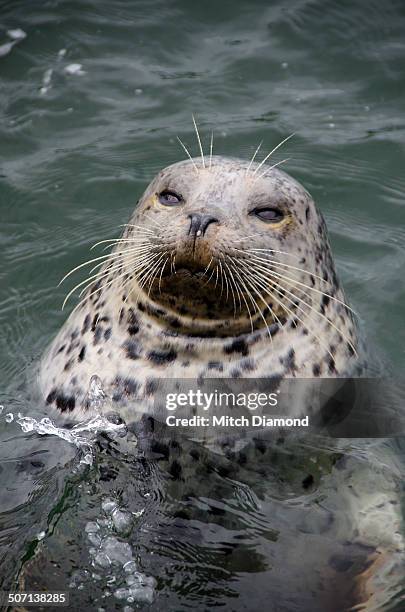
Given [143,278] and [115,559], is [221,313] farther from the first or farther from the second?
[115,559]

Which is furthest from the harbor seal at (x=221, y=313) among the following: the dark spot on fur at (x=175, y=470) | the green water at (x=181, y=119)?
the green water at (x=181, y=119)

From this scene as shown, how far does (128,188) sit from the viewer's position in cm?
741

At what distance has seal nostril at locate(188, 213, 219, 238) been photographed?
164 inches

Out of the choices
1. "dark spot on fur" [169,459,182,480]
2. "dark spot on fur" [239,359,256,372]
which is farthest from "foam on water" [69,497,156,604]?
"dark spot on fur" [239,359,256,372]

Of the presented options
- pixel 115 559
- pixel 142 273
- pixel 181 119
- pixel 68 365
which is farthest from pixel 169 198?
pixel 181 119

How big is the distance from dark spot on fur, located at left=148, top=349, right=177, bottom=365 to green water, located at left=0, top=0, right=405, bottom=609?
139cm

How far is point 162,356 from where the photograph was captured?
4.54 metres

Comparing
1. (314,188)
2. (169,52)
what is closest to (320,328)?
(314,188)

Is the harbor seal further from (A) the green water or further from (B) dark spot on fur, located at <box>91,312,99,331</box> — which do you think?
(A) the green water

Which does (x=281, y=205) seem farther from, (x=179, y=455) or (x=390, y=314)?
(x=390, y=314)

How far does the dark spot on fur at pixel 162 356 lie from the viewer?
452cm

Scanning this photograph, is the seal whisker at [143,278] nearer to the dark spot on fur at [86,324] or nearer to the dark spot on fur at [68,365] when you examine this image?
the dark spot on fur at [86,324]

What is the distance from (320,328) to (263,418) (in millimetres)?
565

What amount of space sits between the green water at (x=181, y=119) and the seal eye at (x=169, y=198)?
61.0 inches
